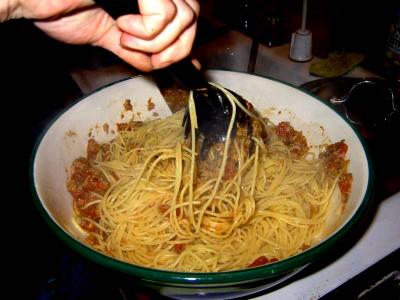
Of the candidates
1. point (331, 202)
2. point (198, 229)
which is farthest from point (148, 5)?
point (331, 202)

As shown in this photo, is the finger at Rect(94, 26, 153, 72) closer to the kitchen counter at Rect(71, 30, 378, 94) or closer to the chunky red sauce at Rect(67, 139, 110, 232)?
the chunky red sauce at Rect(67, 139, 110, 232)

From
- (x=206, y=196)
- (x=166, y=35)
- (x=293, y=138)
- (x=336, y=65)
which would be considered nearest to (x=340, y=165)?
(x=293, y=138)

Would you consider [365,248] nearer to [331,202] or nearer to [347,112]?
[331,202]

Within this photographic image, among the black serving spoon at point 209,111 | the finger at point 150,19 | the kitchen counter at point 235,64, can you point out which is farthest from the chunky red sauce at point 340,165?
the kitchen counter at point 235,64

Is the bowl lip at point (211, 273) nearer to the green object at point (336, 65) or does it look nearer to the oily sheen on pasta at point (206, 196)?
the oily sheen on pasta at point (206, 196)

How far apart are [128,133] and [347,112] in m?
1.05

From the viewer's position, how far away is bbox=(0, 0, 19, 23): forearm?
1.16 meters

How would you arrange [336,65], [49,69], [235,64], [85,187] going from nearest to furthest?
[85,187] < [336,65] < [235,64] < [49,69]

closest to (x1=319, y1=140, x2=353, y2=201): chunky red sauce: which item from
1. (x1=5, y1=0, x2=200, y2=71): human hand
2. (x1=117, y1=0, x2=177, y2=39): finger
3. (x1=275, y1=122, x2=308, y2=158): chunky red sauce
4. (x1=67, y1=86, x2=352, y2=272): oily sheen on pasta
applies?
(x1=67, y1=86, x2=352, y2=272): oily sheen on pasta

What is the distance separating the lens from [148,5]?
901 mm

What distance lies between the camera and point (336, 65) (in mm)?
2430

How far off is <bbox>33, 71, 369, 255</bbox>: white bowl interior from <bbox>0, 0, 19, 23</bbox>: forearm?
44 centimetres

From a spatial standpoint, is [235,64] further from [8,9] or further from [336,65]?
[8,9]

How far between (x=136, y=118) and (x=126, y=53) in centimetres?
69
